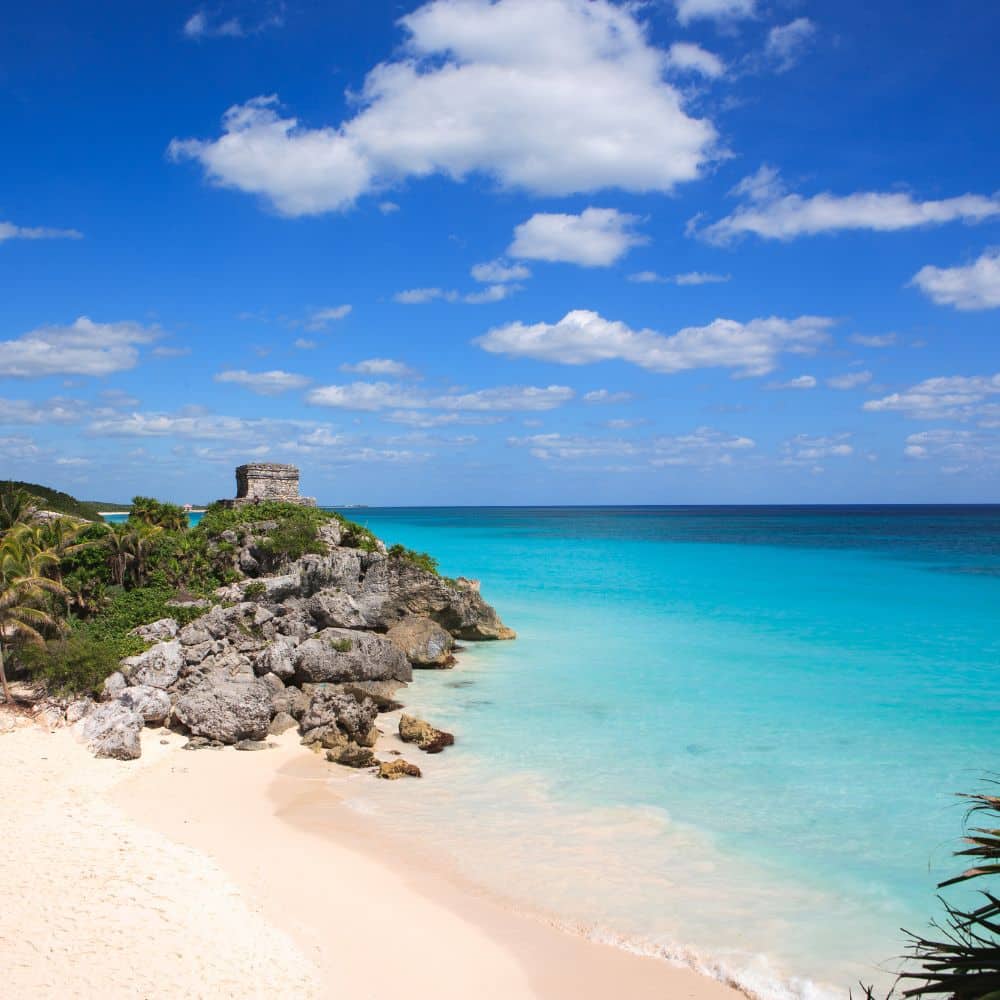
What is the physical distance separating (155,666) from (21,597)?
2.71 m

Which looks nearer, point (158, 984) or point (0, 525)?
point (158, 984)

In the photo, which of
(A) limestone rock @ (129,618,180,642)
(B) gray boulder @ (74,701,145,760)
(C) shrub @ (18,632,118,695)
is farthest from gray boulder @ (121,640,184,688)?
(A) limestone rock @ (129,618,180,642)

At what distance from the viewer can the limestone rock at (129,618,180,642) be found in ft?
56.5

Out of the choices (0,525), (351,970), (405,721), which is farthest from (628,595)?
(351,970)

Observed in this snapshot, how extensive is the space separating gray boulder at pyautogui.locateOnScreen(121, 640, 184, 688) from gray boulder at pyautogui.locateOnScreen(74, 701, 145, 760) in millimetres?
1003

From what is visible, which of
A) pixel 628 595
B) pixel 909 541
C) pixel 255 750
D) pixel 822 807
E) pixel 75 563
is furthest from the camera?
pixel 909 541

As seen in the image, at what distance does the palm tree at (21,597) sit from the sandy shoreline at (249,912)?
159 inches

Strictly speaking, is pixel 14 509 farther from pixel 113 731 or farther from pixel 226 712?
pixel 226 712

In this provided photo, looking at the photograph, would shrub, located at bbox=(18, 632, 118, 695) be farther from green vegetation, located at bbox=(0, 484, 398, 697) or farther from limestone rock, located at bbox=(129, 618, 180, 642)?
limestone rock, located at bbox=(129, 618, 180, 642)

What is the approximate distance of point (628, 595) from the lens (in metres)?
33.0

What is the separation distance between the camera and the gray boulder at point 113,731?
1250cm

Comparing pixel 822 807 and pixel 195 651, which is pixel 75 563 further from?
pixel 822 807

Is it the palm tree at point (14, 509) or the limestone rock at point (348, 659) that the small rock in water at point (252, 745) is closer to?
the limestone rock at point (348, 659)

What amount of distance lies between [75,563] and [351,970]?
56.7ft
